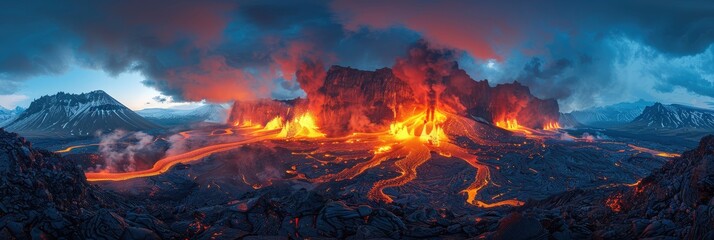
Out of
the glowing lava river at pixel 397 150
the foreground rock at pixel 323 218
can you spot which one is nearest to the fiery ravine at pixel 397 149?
the glowing lava river at pixel 397 150

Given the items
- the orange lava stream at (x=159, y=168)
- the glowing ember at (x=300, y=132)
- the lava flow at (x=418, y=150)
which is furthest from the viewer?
the glowing ember at (x=300, y=132)

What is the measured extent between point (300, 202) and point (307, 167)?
2932 inches

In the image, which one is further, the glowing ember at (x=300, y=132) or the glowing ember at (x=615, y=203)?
the glowing ember at (x=300, y=132)

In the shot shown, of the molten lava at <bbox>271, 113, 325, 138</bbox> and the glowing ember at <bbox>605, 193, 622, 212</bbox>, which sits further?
the molten lava at <bbox>271, 113, 325, 138</bbox>

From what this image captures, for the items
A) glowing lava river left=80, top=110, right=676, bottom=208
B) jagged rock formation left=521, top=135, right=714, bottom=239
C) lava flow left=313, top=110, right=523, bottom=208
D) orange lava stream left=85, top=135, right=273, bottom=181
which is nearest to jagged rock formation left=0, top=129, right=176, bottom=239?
jagged rock formation left=521, top=135, right=714, bottom=239

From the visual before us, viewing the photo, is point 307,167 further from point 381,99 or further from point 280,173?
point 381,99

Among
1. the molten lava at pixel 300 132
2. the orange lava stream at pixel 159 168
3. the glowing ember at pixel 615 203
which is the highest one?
the molten lava at pixel 300 132

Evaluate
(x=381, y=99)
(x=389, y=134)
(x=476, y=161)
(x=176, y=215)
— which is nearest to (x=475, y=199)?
(x=476, y=161)

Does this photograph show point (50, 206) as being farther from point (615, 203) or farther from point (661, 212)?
point (615, 203)

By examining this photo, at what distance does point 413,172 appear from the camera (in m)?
95.2

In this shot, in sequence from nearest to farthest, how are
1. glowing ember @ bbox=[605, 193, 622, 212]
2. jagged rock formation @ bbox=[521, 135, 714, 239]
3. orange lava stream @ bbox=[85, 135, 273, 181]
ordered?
jagged rock formation @ bbox=[521, 135, 714, 239]
glowing ember @ bbox=[605, 193, 622, 212]
orange lava stream @ bbox=[85, 135, 273, 181]

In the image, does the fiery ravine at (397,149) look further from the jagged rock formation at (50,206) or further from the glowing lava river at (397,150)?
the jagged rock formation at (50,206)

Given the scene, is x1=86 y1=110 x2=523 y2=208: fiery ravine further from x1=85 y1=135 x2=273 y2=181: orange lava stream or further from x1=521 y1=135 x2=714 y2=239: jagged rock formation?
x1=521 y1=135 x2=714 y2=239: jagged rock formation

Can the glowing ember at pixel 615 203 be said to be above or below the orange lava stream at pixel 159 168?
above
